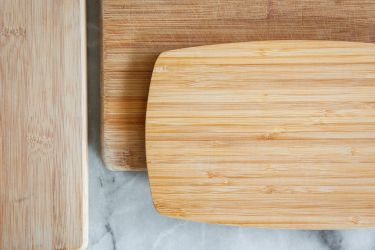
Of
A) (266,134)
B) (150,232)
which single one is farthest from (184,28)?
(150,232)

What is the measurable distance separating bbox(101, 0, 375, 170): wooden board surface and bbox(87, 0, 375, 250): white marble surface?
0.13 m

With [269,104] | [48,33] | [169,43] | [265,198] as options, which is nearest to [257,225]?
[265,198]

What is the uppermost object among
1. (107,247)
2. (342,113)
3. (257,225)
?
(342,113)

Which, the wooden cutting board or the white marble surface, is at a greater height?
the wooden cutting board

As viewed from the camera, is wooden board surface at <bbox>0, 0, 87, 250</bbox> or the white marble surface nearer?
wooden board surface at <bbox>0, 0, 87, 250</bbox>

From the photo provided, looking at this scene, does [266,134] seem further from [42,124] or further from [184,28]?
[42,124]

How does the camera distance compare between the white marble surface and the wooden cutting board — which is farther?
the white marble surface

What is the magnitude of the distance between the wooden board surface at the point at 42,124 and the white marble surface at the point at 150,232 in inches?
3.6

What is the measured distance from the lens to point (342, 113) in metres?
0.79

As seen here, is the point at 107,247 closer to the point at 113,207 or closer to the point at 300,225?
the point at 113,207

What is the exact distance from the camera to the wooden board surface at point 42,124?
0.78 meters

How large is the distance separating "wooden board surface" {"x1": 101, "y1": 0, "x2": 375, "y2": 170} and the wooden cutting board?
0.03 m

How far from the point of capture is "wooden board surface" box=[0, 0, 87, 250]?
0.78 meters

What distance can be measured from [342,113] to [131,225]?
391 mm
